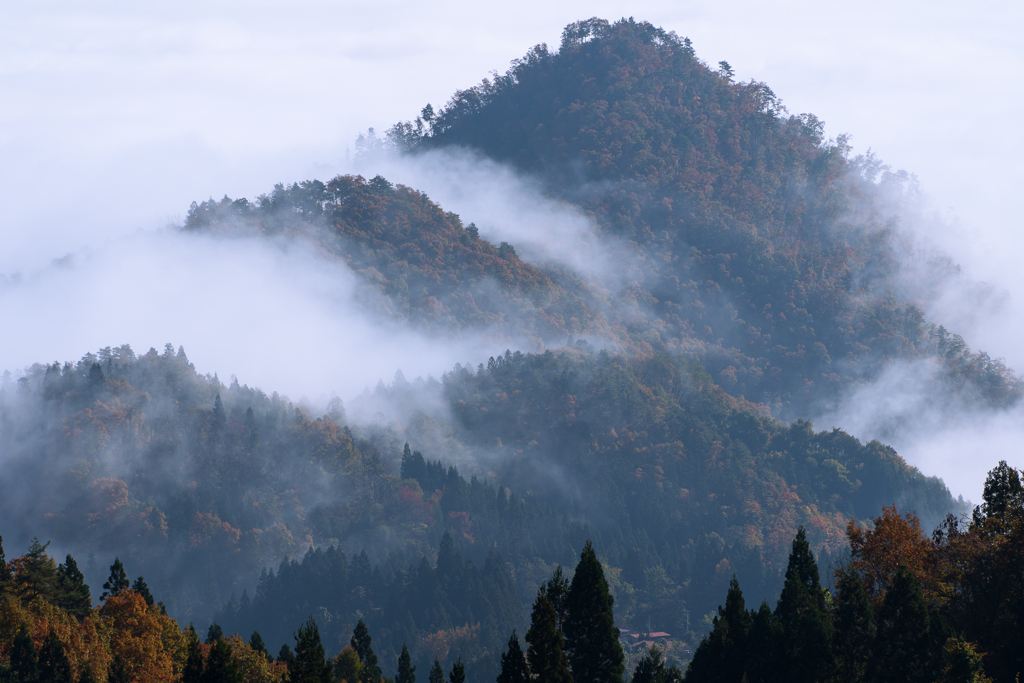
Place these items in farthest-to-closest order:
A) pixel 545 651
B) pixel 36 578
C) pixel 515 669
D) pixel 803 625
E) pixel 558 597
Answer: pixel 36 578, pixel 558 597, pixel 803 625, pixel 545 651, pixel 515 669

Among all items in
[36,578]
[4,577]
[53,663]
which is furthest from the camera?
[36,578]

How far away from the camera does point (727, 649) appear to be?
62375mm

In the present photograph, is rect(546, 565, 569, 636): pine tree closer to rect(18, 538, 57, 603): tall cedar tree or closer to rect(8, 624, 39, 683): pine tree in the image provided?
rect(8, 624, 39, 683): pine tree

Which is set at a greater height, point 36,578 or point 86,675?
point 36,578

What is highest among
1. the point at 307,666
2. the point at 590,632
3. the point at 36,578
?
the point at 36,578

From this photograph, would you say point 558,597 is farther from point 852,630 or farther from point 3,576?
point 3,576

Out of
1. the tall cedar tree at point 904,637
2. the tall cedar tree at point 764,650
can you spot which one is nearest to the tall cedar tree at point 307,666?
the tall cedar tree at point 764,650

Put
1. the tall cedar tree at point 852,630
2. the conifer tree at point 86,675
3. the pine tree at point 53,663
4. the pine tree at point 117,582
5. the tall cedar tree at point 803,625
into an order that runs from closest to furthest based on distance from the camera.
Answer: the tall cedar tree at point 852,630
the tall cedar tree at point 803,625
the conifer tree at point 86,675
the pine tree at point 53,663
the pine tree at point 117,582

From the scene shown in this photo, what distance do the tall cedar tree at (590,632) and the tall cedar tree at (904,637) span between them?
12911mm

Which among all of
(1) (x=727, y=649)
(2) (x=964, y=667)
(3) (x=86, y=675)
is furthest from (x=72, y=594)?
(2) (x=964, y=667)

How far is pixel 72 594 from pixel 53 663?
16.1 meters

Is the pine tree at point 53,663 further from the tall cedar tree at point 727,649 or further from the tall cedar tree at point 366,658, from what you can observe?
the tall cedar tree at point 727,649

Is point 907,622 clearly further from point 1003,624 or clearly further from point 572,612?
point 572,612

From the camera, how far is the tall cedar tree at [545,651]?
56.2 meters
